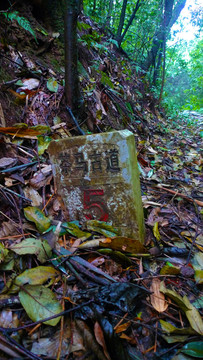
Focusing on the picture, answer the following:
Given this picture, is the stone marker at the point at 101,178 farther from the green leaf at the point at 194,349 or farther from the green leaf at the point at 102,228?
the green leaf at the point at 194,349

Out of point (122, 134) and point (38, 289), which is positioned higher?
point (122, 134)

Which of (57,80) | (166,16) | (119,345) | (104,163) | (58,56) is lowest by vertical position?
(119,345)

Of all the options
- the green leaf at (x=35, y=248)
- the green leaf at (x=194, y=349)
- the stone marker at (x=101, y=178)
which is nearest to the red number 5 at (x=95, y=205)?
the stone marker at (x=101, y=178)

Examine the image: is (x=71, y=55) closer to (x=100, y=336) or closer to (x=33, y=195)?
(x=33, y=195)

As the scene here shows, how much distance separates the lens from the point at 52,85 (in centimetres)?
270

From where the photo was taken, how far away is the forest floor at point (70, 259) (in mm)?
1086

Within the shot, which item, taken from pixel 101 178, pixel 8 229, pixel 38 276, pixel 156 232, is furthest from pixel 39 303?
pixel 156 232

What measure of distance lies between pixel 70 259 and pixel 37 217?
1.33ft

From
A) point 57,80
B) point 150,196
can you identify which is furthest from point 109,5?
point 150,196

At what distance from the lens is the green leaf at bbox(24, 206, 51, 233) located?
1625 mm

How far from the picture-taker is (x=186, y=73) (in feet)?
53.4

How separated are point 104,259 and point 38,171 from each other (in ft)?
3.24

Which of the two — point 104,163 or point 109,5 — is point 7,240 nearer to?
point 104,163

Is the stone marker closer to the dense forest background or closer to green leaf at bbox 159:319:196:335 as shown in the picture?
green leaf at bbox 159:319:196:335
